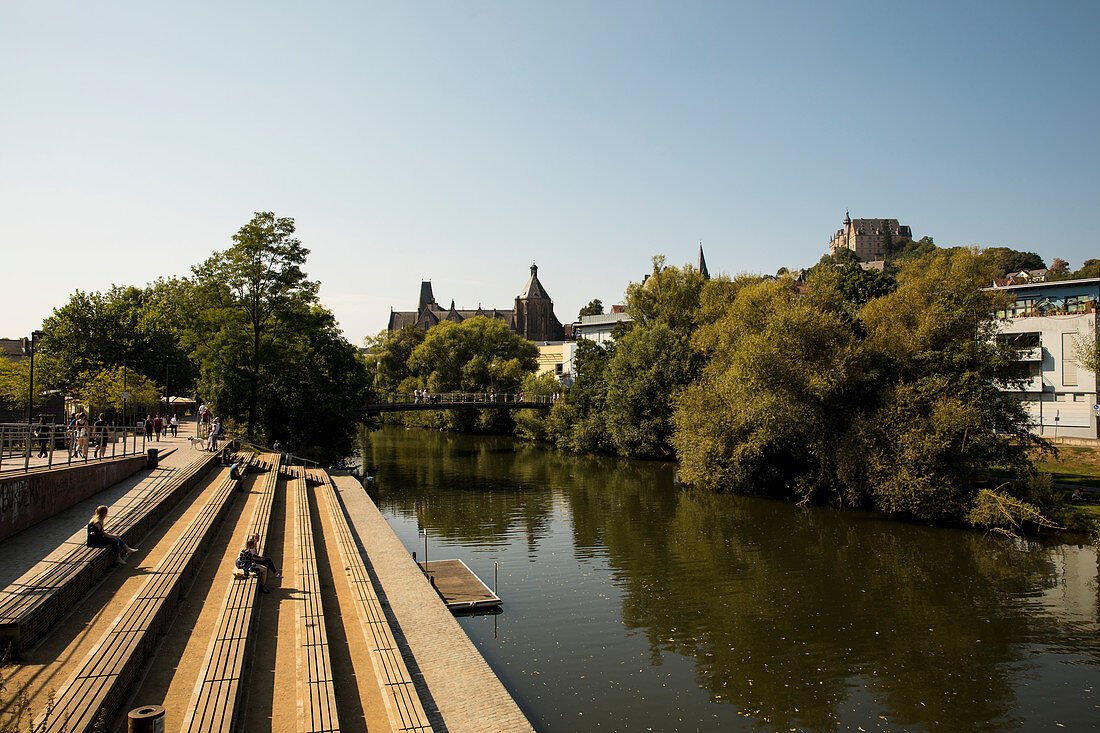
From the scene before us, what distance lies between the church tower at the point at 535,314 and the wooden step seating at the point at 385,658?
451ft

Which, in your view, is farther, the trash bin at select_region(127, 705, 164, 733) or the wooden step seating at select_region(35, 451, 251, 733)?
the wooden step seating at select_region(35, 451, 251, 733)

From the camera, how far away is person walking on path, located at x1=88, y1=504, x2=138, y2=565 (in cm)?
1195

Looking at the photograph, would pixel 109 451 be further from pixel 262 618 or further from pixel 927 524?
pixel 927 524

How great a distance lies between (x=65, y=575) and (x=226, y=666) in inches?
153

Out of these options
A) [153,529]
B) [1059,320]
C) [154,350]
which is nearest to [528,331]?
[154,350]

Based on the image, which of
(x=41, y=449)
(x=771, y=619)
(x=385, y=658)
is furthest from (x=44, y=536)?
(x=771, y=619)

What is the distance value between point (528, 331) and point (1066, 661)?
459ft

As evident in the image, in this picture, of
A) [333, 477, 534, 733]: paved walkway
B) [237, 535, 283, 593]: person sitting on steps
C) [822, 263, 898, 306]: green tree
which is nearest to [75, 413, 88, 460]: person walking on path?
[333, 477, 534, 733]: paved walkway

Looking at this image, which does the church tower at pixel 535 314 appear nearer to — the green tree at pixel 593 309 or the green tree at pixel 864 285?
the green tree at pixel 593 309

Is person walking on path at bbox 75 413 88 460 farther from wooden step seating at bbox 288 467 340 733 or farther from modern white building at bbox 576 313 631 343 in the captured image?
modern white building at bbox 576 313 631 343

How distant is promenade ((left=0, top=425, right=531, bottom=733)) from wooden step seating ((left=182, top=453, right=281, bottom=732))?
3cm

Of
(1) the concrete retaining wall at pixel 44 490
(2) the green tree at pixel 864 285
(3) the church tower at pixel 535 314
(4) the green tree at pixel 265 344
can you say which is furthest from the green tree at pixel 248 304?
(3) the church tower at pixel 535 314

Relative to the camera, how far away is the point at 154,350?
52.4 meters

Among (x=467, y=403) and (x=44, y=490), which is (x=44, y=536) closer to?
(x=44, y=490)
